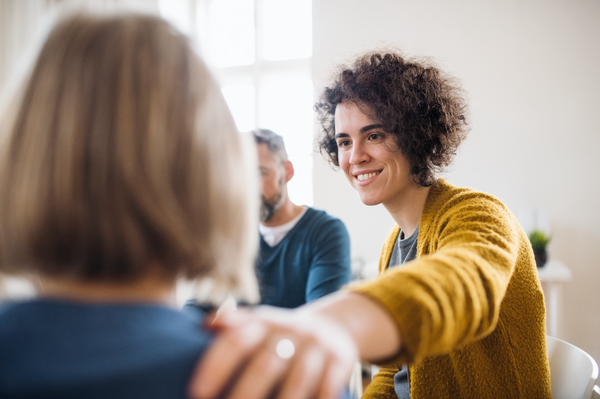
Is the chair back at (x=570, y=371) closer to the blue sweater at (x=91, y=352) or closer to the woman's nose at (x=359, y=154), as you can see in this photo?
the woman's nose at (x=359, y=154)

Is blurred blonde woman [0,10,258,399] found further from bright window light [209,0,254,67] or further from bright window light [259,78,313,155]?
bright window light [209,0,254,67]

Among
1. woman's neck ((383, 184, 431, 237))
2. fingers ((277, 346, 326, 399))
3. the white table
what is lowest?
the white table

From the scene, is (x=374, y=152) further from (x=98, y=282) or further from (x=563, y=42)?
(x=563, y=42)

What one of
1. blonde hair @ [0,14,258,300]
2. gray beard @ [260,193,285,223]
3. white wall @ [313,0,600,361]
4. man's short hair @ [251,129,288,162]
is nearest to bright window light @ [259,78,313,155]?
white wall @ [313,0,600,361]

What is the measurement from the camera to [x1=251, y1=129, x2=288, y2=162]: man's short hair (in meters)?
1.66

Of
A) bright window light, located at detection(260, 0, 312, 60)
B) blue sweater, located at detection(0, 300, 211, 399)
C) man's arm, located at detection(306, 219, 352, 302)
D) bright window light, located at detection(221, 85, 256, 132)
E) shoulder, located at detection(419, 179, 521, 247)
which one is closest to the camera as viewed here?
blue sweater, located at detection(0, 300, 211, 399)

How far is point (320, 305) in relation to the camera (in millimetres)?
447

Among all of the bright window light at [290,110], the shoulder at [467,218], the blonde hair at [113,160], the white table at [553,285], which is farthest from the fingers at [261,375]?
the bright window light at [290,110]

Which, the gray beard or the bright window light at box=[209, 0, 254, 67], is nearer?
the gray beard

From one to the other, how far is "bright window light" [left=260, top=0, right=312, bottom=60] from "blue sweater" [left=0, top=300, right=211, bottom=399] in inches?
154

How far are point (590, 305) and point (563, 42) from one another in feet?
6.47

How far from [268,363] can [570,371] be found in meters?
1.06

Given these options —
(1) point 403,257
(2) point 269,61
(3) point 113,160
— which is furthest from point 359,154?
(2) point 269,61

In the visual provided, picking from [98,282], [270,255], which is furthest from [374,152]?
[98,282]
